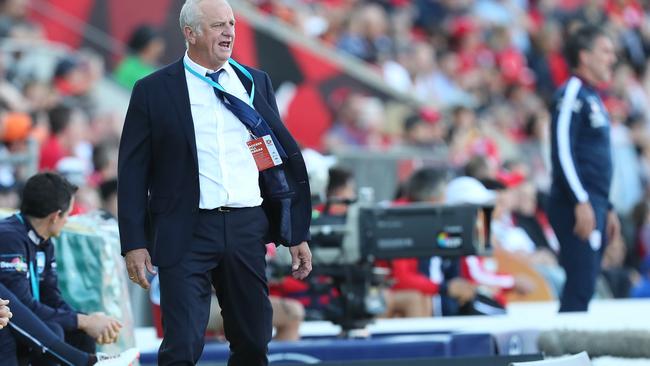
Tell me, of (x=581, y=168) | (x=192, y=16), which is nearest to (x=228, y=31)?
(x=192, y=16)

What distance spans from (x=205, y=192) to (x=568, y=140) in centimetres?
359

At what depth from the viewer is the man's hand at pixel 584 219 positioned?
27.7 feet

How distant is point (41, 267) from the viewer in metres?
6.50

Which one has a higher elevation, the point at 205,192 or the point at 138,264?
the point at 205,192

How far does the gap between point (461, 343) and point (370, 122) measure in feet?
24.0

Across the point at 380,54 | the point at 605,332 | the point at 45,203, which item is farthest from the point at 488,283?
the point at 380,54

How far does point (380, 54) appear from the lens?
57.8 ft

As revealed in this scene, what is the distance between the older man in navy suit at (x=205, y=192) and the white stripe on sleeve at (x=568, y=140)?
10.2 ft

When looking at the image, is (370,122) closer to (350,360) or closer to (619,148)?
(619,148)

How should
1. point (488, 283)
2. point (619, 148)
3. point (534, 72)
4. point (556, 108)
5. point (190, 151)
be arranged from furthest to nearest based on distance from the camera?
point (534, 72)
point (619, 148)
point (488, 283)
point (556, 108)
point (190, 151)

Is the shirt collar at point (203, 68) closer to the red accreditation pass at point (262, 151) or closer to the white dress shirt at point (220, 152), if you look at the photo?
the white dress shirt at point (220, 152)

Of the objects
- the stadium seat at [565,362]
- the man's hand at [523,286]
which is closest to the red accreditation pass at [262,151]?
the stadium seat at [565,362]

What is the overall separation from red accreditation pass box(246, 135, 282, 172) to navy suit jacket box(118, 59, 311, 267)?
12 centimetres

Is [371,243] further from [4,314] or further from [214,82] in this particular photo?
[4,314]
